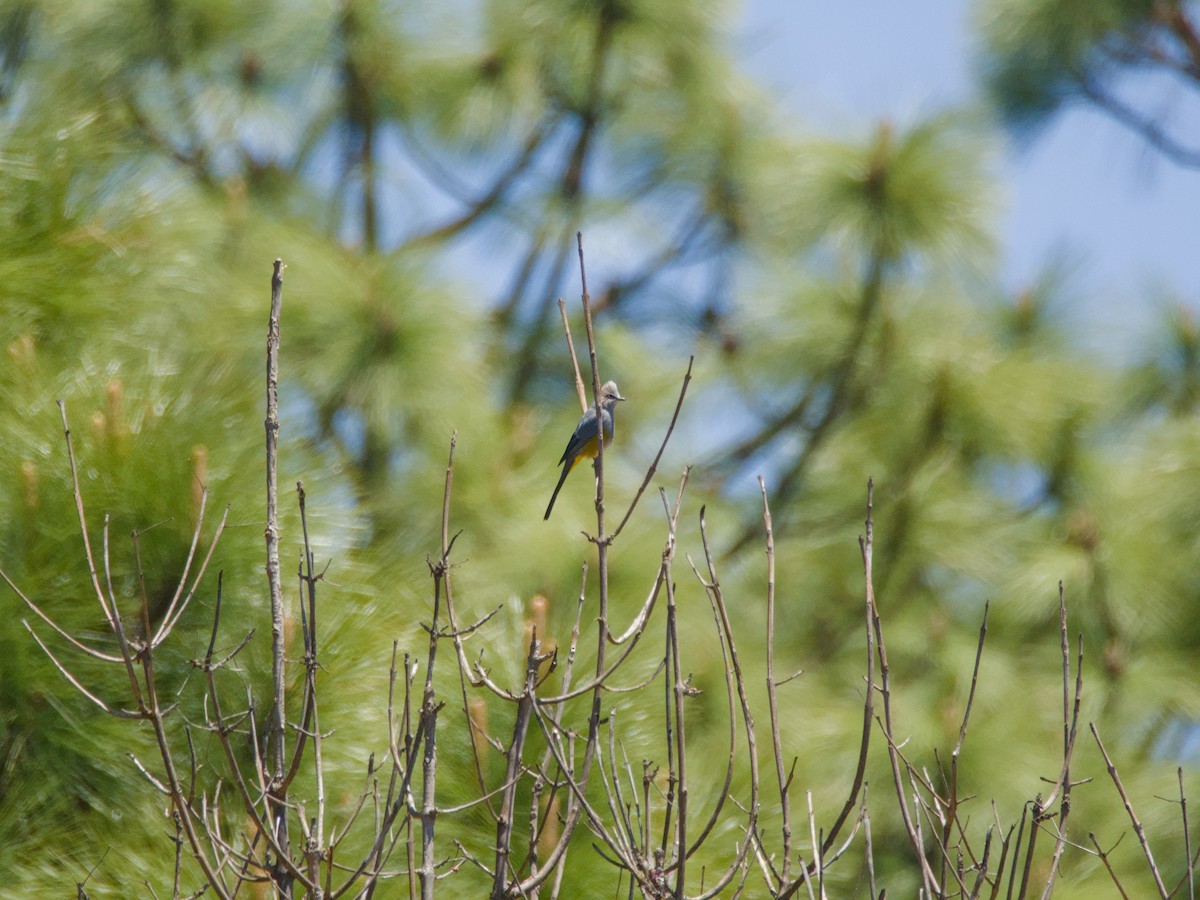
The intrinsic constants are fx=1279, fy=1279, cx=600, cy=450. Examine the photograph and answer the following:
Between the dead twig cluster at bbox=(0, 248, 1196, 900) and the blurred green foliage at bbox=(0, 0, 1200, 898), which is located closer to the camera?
the dead twig cluster at bbox=(0, 248, 1196, 900)

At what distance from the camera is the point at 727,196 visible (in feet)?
12.5

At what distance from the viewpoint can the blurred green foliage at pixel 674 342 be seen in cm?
250

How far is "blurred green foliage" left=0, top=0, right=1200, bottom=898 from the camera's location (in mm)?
2504

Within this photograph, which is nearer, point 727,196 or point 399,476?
point 399,476

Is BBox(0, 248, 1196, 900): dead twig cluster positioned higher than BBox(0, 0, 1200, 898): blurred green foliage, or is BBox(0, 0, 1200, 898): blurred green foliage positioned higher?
BBox(0, 0, 1200, 898): blurred green foliage

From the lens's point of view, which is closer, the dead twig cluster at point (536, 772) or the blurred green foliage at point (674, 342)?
the dead twig cluster at point (536, 772)

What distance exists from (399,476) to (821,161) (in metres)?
1.35

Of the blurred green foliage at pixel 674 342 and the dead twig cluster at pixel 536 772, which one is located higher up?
the blurred green foliage at pixel 674 342

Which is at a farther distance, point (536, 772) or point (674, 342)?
point (674, 342)

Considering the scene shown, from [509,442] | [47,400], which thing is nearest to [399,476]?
[509,442]

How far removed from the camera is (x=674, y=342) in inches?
151

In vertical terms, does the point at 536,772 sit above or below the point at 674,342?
below

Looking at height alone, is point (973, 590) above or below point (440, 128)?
below

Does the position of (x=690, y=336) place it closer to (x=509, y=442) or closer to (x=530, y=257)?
(x=530, y=257)
